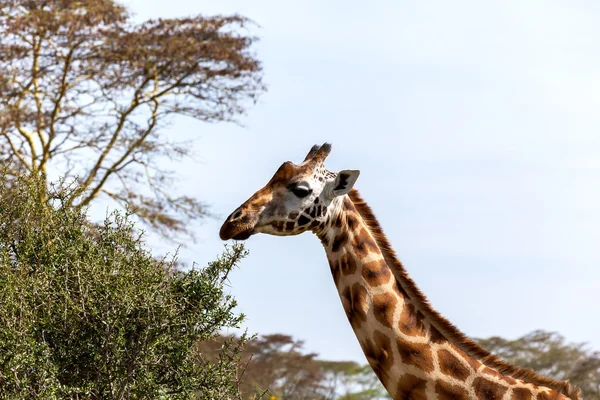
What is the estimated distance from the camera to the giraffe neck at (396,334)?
22.7 feet

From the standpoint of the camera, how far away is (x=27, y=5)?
73.4 feet

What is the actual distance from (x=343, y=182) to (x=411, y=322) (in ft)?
3.58

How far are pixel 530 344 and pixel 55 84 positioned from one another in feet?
53.7

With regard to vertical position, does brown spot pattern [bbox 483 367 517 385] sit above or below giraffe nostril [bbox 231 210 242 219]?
below

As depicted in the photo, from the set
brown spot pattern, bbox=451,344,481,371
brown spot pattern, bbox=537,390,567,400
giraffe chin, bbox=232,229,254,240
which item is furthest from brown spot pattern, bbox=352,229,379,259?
brown spot pattern, bbox=537,390,567,400

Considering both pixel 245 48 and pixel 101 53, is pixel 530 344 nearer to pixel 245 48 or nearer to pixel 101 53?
pixel 245 48

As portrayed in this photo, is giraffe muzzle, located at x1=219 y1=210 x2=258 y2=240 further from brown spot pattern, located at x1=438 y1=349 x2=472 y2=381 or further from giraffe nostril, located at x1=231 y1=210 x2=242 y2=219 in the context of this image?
brown spot pattern, located at x1=438 y1=349 x2=472 y2=381

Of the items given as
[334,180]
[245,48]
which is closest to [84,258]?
[334,180]

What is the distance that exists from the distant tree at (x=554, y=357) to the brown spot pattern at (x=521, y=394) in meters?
21.3

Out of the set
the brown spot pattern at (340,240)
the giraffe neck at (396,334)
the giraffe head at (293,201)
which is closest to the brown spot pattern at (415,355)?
the giraffe neck at (396,334)

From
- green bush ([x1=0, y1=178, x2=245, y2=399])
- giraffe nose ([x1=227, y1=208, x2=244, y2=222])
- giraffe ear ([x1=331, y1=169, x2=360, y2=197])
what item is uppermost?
giraffe ear ([x1=331, y1=169, x2=360, y2=197])

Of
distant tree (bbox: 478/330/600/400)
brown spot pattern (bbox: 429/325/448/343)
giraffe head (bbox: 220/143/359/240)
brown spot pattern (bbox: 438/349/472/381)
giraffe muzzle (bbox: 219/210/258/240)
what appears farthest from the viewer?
distant tree (bbox: 478/330/600/400)

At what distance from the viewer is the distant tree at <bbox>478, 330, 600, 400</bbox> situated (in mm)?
28234

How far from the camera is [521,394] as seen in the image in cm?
697
